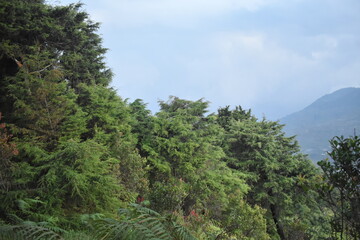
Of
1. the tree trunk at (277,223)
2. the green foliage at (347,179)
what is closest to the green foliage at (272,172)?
the tree trunk at (277,223)

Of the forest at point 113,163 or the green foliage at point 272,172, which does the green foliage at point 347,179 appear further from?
the green foliage at point 272,172

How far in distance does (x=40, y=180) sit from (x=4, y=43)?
230 inches

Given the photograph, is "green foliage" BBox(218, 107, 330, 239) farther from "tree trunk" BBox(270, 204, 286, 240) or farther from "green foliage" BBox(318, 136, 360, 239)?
"green foliage" BBox(318, 136, 360, 239)

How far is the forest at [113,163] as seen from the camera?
306cm

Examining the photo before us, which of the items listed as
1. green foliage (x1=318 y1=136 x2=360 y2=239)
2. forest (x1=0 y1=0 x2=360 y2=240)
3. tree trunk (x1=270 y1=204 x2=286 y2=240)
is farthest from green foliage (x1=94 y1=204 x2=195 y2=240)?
tree trunk (x1=270 y1=204 x2=286 y2=240)

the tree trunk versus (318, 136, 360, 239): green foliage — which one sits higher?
(318, 136, 360, 239): green foliage

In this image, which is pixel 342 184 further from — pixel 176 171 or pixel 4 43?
pixel 176 171

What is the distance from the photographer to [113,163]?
411 inches

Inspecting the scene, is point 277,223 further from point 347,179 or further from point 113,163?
point 347,179

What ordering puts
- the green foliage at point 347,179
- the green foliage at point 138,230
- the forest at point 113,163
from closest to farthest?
the green foliage at point 138,230
the green foliage at point 347,179
the forest at point 113,163

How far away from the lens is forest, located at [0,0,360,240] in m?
3.06

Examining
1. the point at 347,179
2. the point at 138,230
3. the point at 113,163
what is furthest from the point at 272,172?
the point at 138,230

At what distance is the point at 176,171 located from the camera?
15.3 metres

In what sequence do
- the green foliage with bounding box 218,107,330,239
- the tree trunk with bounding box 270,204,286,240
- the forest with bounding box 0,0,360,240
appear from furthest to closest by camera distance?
the tree trunk with bounding box 270,204,286,240 → the green foliage with bounding box 218,107,330,239 → the forest with bounding box 0,0,360,240
